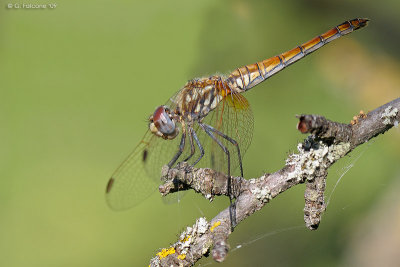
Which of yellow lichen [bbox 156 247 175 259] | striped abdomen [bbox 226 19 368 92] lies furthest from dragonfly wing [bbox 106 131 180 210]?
yellow lichen [bbox 156 247 175 259]

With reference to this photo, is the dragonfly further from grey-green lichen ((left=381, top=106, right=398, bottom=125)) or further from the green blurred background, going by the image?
grey-green lichen ((left=381, top=106, right=398, bottom=125))

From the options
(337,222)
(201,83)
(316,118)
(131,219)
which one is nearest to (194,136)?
(201,83)

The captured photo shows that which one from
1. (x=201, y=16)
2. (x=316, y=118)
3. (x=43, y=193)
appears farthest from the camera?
(x=201, y=16)

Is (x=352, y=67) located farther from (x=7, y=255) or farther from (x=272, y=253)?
(x=7, y=255)

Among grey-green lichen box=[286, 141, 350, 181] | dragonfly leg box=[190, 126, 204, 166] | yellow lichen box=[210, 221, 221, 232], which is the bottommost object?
yellow lichen box=[210, 221, 221, 232]

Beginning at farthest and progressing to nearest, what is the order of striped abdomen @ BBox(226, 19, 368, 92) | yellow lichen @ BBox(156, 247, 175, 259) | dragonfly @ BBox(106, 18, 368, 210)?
striped abdomen @ BBox(226, 19, 368, 92) → dragonfly @ BBox(106, 18, 368, 210) → yellow lichen @ BBox(156, 247, 175, 259)

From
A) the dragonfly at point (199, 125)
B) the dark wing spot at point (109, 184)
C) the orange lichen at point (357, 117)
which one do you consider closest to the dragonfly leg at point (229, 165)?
the dragonfly at point (199, 125)

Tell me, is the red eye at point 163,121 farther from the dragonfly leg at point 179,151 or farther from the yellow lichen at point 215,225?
the yellow lichen at point 215,225

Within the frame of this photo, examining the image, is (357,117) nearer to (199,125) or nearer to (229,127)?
(229,127)
